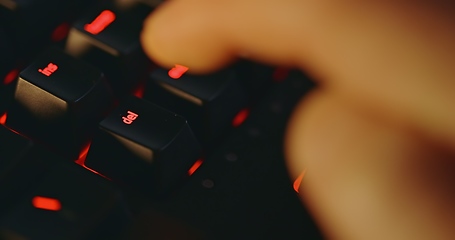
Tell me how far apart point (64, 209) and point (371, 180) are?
0.83 ft

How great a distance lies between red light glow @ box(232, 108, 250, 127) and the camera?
67cm

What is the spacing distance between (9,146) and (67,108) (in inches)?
2.3

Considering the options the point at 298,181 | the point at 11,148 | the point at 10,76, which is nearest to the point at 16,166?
the point at 11,148

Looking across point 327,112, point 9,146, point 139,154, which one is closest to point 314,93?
point 327,112

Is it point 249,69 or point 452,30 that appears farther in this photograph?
point 249,69

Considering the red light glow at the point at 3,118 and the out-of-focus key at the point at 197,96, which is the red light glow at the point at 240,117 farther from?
the red light glow at the point at 3,118

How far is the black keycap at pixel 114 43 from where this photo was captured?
66cm

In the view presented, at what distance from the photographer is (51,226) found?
552mm

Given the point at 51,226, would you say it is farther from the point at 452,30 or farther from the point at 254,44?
the point at 452,30

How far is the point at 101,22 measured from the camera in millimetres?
678

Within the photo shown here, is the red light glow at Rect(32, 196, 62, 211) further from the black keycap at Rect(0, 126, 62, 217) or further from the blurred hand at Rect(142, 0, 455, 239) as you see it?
the blurred hand at Rect(142, 0, 455, 239)

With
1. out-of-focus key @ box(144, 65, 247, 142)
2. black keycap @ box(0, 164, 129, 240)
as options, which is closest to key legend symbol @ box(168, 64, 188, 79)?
out-of-focus key @ box(144, 65, 247, 142)

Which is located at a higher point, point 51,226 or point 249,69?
point 249,69

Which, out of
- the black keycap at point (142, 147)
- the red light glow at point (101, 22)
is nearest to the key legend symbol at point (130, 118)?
the black keycap at point (142, 147)
